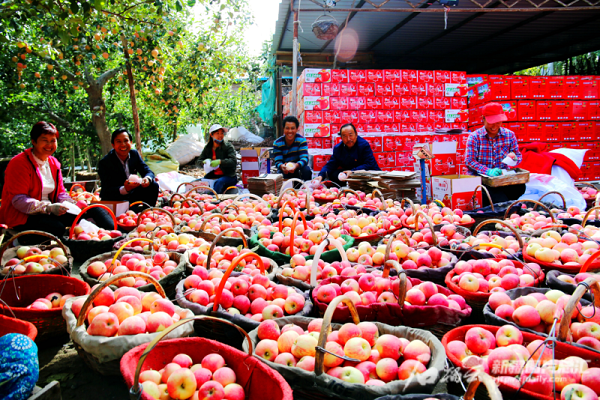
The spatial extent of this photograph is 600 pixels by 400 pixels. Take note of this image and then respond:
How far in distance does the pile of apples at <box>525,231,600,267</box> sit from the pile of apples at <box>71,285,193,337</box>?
2.52 metres

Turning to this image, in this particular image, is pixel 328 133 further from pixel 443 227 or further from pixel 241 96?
pixel 241 96

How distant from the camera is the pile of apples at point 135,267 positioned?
Answer: 2552 millimetres

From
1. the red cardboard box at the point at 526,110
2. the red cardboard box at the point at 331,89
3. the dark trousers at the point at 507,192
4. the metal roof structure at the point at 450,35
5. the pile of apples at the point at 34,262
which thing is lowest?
the pile of apples at the point at 34,262

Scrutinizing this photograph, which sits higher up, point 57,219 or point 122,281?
point 57,219

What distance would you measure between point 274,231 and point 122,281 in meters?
1.59

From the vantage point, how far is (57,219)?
13.6ft

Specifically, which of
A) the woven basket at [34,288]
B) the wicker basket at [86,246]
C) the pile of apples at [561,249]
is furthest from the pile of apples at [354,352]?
the wicker basket at [86,246]

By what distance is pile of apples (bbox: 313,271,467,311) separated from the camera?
2.10 meters

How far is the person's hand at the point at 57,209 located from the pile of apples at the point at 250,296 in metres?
2.28

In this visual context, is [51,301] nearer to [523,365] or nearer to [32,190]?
[32,190]

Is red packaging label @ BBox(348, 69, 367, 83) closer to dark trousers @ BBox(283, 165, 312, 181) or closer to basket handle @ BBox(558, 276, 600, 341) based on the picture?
dark trousers @ BBox(283, 165, 312, 181)

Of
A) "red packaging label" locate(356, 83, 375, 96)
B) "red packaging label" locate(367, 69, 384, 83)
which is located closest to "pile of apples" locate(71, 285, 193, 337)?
"red packaging label" locate(356, 83, 375, 96)

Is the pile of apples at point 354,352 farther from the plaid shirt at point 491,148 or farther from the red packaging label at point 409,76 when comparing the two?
the red packaging label at point 409,76

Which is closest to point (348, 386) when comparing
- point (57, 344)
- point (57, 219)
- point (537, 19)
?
point (57, 344)
